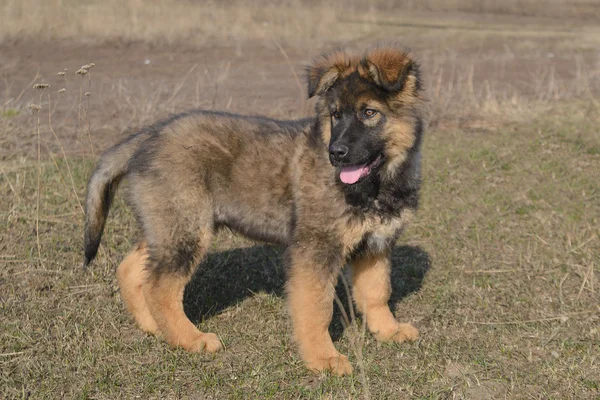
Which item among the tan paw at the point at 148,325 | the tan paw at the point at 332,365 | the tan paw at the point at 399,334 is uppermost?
the tan paw at the point at 332,365

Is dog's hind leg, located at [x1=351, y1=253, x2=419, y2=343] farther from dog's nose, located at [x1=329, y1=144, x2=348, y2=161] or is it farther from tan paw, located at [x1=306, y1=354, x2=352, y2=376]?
dog's nose, located at [x1=329, y1=144, x2=348, y2=161]

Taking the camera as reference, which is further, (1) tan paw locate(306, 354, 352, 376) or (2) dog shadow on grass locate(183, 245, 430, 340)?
(2) dog shadow on grass locate(183, 245, 430, 340)

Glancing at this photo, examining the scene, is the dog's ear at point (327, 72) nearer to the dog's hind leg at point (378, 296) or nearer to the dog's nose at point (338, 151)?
the dog's nose at point (338, 151)

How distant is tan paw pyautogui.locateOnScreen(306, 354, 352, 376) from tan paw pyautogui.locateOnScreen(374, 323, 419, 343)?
601 mm

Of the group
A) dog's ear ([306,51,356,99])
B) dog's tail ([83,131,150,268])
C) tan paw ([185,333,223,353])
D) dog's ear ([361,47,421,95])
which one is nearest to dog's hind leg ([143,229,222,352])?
tan paw ([185,333,223,353])

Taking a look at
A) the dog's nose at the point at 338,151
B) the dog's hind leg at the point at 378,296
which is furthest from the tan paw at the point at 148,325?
the dog's nose at the point at 338,151

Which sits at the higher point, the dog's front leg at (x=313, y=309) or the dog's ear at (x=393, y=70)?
the dog's ear at (x=393, y=70)

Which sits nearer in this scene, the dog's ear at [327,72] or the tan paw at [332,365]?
the tan paw at [332,365]

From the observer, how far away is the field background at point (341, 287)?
15.0ft

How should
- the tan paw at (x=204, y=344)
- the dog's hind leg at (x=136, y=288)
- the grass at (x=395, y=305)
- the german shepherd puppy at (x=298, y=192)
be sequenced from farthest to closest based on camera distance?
the dog's hind leg at (x=136, y=288) → the tan paw at (x=204, y=344) → the german shepherd puppy at (x=298, y=192) → the grass at (x=395, y=305)

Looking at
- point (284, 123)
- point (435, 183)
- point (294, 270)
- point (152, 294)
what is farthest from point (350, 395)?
point (435, 183)

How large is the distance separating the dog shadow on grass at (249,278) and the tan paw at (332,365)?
2.22 ft

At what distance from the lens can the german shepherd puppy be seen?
4613 mm

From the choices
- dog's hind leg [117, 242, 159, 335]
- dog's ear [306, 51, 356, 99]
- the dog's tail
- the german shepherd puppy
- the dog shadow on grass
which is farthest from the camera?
the dog shadow on grass
